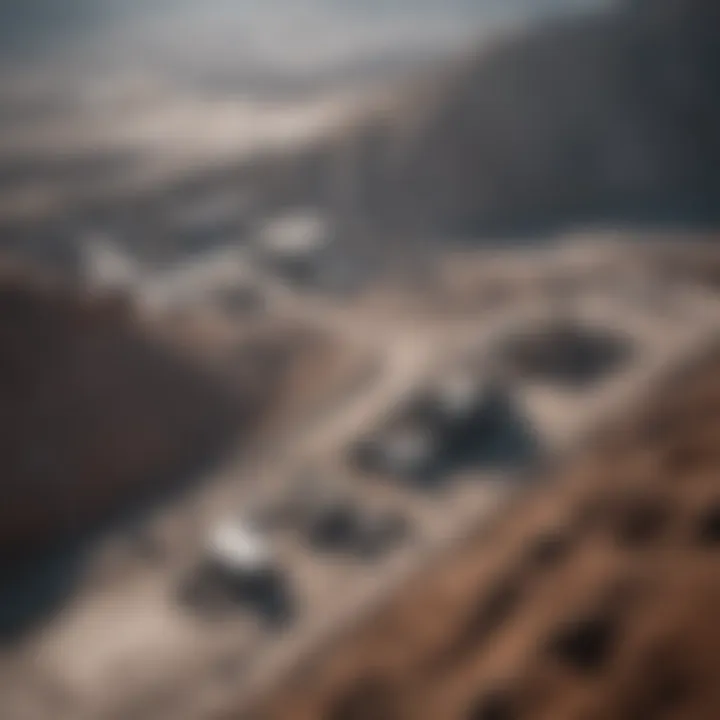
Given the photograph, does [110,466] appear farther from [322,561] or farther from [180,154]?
[180,154]

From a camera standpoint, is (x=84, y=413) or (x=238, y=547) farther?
(x=84, y=413)

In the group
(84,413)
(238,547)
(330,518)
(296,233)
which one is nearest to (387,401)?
(330,518)

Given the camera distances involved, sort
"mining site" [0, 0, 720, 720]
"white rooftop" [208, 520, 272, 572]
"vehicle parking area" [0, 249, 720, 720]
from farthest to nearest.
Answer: "white rooftop" [208, 520, 272, 572] < "vehicle parking area" [0, 249, 720, 720] < "mining site" [0, 0, 720, 720]

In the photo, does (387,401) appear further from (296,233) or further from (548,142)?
(548,142)

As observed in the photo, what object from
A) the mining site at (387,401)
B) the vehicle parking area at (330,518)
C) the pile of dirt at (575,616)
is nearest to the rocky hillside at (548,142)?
the mining site at (387,401)

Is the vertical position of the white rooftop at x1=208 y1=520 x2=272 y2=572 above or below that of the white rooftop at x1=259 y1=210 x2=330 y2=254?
below

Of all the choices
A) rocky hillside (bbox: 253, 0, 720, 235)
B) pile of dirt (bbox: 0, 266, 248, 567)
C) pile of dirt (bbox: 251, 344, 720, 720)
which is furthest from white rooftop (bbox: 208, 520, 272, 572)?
rocky hillside (bbox: 253, 0, 720, 235)

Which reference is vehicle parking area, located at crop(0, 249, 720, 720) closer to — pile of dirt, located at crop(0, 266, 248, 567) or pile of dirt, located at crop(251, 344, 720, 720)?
pile of dirt, located at crop(0, 266, 248, 567)
